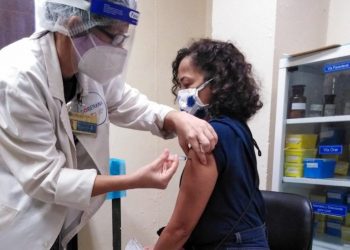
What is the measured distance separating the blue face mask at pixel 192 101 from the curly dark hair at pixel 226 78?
0.12ft

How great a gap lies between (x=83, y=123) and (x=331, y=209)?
4.28 ft

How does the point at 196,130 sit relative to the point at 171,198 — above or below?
above

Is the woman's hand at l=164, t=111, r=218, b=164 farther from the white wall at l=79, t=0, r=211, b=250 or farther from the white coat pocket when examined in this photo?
the white wall at l=79, t=0, r=211, b=250

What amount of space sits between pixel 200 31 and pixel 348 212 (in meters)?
1.58

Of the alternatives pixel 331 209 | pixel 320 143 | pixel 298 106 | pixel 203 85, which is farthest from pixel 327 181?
pixel 203 85

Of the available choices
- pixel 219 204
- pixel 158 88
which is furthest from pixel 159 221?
pixel 219 204

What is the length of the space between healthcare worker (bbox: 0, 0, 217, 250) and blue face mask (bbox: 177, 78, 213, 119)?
0.13 meters

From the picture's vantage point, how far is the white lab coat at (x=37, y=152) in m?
0.79

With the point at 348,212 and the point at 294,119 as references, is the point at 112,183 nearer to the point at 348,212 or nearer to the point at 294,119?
the point at 294,119

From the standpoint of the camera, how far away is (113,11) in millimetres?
858

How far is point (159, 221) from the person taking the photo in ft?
7.43

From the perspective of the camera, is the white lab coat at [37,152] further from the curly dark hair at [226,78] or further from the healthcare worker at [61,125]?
the curly dark hair at [226,78]

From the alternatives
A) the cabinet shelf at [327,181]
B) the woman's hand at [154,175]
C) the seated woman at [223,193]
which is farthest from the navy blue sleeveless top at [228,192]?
the cabinet shelf at [327,181]

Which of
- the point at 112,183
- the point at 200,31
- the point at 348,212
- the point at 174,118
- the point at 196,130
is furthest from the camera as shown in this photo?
the point at 200,31
